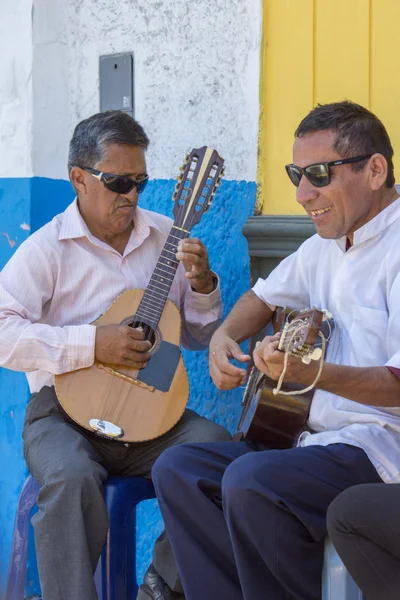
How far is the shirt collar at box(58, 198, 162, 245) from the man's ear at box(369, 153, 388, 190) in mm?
971

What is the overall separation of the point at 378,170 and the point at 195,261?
74 cm

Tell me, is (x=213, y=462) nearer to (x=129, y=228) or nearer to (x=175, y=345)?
(x=175, y=345)

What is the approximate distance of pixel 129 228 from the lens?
3604 millimetres

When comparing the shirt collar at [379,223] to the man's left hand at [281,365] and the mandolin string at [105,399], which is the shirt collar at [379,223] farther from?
the mandolin string at [105,399]

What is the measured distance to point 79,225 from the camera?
348 cm

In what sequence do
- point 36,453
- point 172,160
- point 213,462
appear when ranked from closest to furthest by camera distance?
point 213,462
point 36,453
point 172,160

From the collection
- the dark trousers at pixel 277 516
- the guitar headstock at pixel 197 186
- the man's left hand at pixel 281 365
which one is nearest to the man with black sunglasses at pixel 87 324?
the guitar headstock at pixel 197 186

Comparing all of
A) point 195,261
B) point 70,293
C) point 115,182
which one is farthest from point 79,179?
point 195,261

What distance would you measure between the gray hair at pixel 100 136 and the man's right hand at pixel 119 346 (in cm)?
61

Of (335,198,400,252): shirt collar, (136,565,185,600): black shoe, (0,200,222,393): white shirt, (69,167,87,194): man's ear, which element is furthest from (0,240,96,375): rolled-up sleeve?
(335,198,400,252): shirt collar

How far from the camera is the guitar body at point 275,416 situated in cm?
290

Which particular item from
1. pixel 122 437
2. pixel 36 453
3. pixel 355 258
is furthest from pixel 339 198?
pixel 36 453

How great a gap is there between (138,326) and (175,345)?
0.14 m

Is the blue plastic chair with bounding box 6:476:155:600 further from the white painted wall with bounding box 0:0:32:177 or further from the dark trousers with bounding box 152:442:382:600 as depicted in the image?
the white painted wall with bounding box 0:0:32:177
